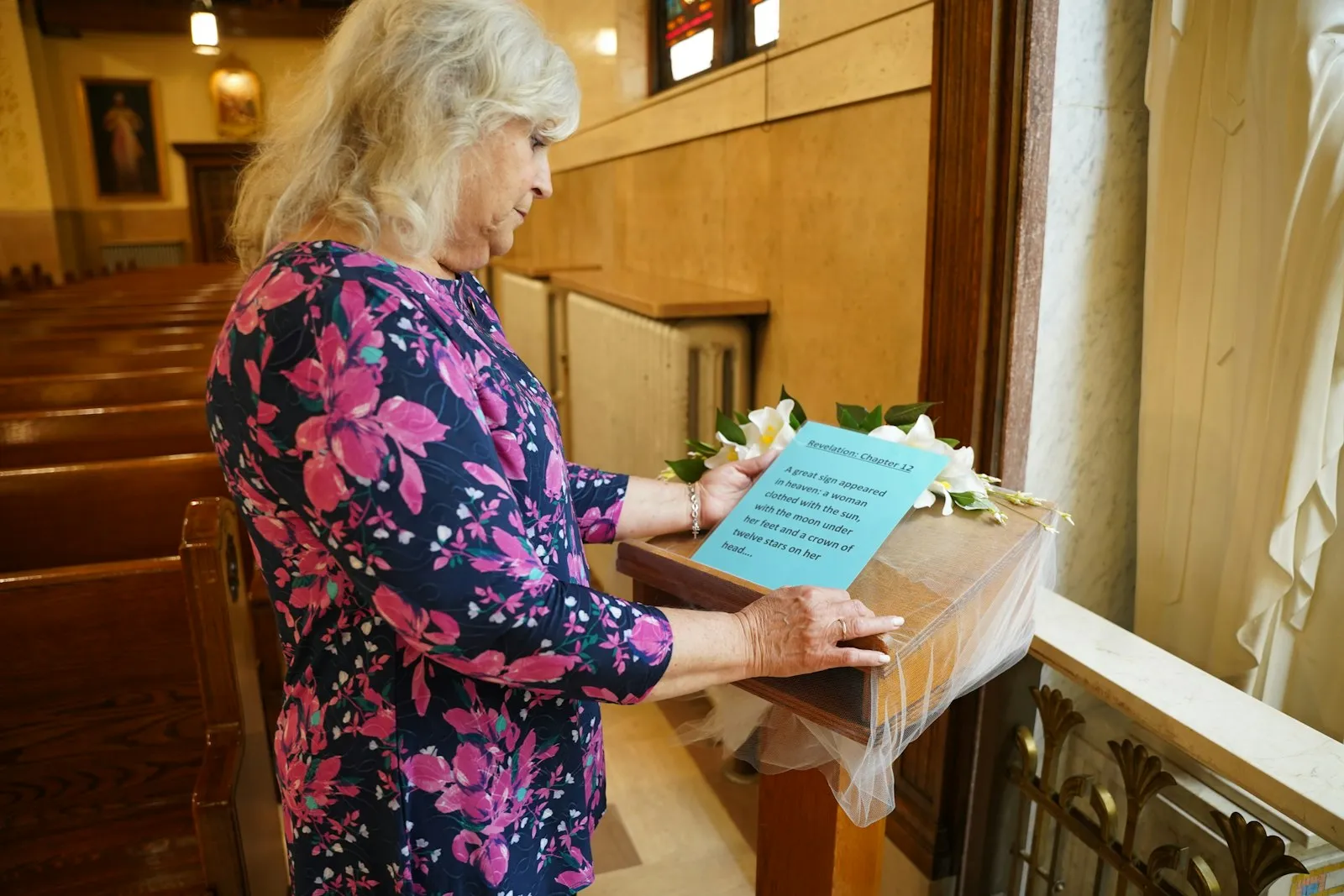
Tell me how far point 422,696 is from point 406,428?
34 cm

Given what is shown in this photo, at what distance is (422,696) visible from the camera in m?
1.00

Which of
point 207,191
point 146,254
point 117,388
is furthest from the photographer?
point 207,191

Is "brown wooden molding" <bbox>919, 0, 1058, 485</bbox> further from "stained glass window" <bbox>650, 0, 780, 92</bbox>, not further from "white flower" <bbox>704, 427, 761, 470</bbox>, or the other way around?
"stained glass window" <bbox>650, 0, 780, 92</bbox>

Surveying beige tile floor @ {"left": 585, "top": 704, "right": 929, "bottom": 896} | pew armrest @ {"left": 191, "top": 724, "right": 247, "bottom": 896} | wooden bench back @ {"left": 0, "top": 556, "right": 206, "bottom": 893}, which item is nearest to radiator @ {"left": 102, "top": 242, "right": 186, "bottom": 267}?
beige tile floor @ {"left": 585, "top": 704, "right": 929, "bottom": 896}

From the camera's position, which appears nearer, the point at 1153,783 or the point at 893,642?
the point at 893,642

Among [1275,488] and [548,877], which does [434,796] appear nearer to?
[548,877]

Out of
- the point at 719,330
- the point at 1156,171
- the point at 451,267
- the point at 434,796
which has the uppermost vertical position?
the point at 1156,171

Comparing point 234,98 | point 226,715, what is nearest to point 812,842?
point 226,715

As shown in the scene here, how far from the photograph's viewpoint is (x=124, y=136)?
11.1 meters

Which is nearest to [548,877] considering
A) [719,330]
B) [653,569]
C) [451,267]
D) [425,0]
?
[653,569]

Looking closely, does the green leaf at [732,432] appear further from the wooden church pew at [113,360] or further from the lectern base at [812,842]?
the wooden church pew at [113,360]

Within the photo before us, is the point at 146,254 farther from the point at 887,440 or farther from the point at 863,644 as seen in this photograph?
the point at 863,644

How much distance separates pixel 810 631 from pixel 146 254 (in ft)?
41.9

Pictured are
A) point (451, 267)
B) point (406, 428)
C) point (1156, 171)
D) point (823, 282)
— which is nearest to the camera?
point (406, 428)
